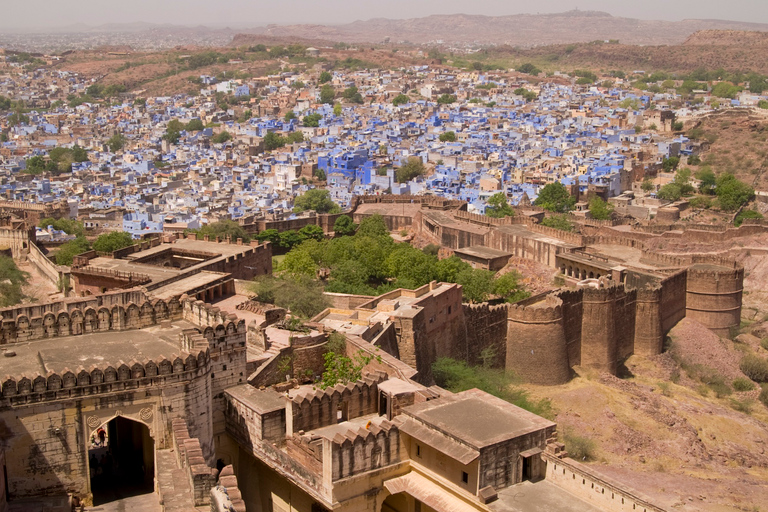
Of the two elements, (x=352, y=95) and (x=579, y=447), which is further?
(x=352, y=95)

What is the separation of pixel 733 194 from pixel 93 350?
35058 mm

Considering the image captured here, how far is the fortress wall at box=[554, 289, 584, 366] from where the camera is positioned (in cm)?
2238

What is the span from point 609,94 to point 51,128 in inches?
1898

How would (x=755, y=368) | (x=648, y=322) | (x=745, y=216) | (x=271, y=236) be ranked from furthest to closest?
1. (x=745, y=216)
2. (x=271, y=236)
3. (x=755, y=368)
4. (x=648, y=322)

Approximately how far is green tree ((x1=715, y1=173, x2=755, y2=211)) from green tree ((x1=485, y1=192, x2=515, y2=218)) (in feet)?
29.6

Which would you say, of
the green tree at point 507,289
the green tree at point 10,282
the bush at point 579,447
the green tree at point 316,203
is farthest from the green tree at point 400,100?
the bush at point 579,447

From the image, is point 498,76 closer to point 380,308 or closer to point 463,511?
point 380,308

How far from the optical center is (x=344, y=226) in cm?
3662

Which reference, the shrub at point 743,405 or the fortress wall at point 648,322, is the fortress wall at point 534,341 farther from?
the shrub at point 743,405

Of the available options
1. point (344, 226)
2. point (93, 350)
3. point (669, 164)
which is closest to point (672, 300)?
point (344, 226)

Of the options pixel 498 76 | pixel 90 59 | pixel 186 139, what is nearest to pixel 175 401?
pixel 186 139

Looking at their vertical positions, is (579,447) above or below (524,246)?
below

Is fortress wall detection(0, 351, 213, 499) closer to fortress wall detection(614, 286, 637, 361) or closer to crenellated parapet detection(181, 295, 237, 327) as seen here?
crenellated parapet detection(181, 295, 237, 327)

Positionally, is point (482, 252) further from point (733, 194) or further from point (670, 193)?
point (733, 194)
